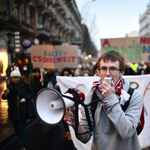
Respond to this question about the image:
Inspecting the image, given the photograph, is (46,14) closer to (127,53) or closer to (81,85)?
(127,53)

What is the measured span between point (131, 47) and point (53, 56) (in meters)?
2.54

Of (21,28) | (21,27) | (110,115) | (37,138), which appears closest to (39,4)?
(21,27)

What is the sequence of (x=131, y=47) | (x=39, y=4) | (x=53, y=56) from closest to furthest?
(x=131, y=47)
(x=53, y=56)
(x=39, y=4)

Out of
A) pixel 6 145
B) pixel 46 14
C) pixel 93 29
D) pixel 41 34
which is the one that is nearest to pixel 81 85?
pixel 6 145

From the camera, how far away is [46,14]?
26.2 metres

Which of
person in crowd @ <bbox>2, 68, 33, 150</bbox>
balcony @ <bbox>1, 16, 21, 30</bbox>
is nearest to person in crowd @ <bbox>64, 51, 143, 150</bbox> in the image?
person in crowd @ <bbox>2, 68, 33, 150</bbox>

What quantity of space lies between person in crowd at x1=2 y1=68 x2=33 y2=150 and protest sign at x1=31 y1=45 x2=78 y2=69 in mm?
2036

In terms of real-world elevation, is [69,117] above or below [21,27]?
below

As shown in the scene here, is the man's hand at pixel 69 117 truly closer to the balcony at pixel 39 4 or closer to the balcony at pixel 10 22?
the balcony at pixel 10 22

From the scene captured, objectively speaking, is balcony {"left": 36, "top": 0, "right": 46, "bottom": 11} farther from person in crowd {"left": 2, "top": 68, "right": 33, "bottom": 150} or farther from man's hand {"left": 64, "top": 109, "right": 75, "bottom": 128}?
man's hand {"left": 64, "top": 109, "right": 75, "bottom": 128}

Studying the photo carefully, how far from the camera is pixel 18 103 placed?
3963mm

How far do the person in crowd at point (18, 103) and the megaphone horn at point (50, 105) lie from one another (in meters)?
2.52

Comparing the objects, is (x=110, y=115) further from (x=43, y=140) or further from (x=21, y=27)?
(x=21, y=27)

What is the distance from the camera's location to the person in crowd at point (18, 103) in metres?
3.86
